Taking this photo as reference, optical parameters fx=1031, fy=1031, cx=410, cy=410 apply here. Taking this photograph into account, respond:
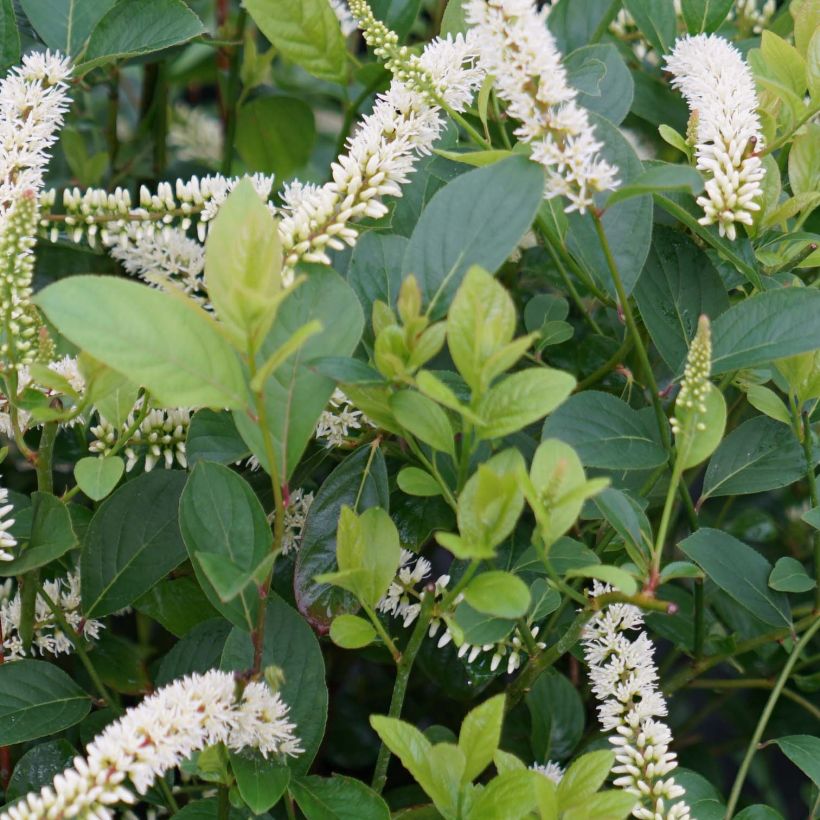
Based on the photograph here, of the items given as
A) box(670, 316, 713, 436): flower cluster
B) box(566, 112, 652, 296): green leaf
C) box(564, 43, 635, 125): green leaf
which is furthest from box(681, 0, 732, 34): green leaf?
box(670, 316, 713, 436): flower cluster

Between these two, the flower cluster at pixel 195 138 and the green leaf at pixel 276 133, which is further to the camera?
the flower cluster at pixel 195 138

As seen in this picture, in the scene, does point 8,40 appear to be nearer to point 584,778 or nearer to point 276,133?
point 276,133

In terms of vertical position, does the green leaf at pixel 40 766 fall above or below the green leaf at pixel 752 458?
below

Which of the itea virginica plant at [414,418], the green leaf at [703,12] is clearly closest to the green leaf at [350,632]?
the itea virginica plant at [414,418]

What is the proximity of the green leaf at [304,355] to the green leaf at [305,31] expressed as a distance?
25 cm

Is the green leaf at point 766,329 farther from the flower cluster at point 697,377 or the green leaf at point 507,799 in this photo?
the green leaf at point 507,799

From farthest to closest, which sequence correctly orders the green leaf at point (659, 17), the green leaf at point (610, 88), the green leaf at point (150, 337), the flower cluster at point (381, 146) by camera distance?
the green leaf at point (659, 17) < the green leaf at point (610, 88) < the flower cluster at point (381, 146) < the green leaf at point (150, 337)

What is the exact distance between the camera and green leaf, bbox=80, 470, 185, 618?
54 centimetres

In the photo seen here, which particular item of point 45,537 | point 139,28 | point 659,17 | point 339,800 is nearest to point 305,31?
point 139,28

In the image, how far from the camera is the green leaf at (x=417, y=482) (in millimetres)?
455

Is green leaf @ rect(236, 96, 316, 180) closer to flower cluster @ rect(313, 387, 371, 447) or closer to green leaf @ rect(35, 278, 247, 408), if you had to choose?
flower cluster @ rect(313, 387, 371, 447)

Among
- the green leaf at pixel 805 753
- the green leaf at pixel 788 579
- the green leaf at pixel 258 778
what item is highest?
the green leaf at pixel 788 579

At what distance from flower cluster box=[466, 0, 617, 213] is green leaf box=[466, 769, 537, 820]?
0.25 metres

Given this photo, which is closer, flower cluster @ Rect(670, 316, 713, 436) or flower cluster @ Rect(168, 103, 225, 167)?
flower cluster @ Rect(670, 316, 713, 436)
